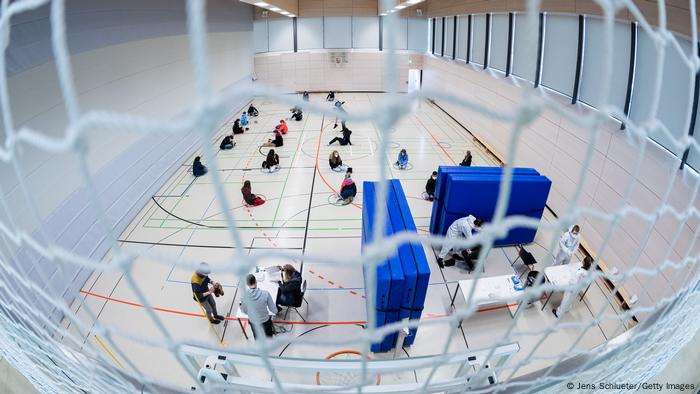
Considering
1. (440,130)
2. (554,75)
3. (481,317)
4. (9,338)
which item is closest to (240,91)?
(9,338)

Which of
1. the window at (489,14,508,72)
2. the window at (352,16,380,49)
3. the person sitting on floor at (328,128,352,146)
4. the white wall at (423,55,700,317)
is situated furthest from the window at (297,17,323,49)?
the white wall at (423,55,700,317)

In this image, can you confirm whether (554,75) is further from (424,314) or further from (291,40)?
(291,40)

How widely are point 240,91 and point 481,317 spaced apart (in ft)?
17.0

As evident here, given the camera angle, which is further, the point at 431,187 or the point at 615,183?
the point at 431,187

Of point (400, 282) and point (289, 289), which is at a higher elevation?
point (400, 282)

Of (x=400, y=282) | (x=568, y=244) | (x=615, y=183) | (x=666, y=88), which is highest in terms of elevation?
(x=666, y=88)

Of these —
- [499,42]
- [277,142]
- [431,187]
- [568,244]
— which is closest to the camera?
[568,244]

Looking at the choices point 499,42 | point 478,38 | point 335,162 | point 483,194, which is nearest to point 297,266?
point 483,194

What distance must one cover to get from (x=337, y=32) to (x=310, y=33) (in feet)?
5.02

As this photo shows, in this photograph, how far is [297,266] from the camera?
6094mm

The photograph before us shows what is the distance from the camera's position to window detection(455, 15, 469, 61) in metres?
14.1

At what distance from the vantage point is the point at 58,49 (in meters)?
0.95

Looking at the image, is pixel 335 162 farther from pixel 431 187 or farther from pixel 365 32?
pixel 365 32

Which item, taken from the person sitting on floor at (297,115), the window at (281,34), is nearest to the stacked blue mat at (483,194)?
the person sitting on floor at (297,115)
